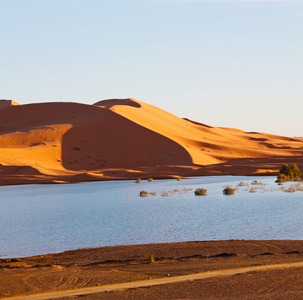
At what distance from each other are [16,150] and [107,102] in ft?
185

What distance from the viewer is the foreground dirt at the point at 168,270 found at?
36.9ft

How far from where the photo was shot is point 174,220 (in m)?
25.2

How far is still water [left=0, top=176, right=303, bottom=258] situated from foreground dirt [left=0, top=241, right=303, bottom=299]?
86.4 inches

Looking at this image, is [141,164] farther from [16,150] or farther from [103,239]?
[103,239]

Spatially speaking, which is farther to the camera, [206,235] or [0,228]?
[0,228]

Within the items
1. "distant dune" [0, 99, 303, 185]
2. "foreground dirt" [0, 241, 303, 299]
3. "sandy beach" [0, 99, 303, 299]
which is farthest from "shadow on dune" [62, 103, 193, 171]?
"foreground dirt" [0, 241, 303, 299]

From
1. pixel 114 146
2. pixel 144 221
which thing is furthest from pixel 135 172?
pixel 144 221

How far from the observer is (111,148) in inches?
3627

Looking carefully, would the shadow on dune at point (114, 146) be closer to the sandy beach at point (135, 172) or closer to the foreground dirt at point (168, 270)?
the sandy beach at point (135, 172)

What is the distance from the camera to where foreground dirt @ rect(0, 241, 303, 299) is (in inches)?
442

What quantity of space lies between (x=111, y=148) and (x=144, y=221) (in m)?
67.3

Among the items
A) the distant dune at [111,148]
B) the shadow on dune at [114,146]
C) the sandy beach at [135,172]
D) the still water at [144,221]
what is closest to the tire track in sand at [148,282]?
the sandy beach at [135,172]

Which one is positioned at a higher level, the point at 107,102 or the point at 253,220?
the point at 107,102

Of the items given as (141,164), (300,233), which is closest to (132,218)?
(300,233)
